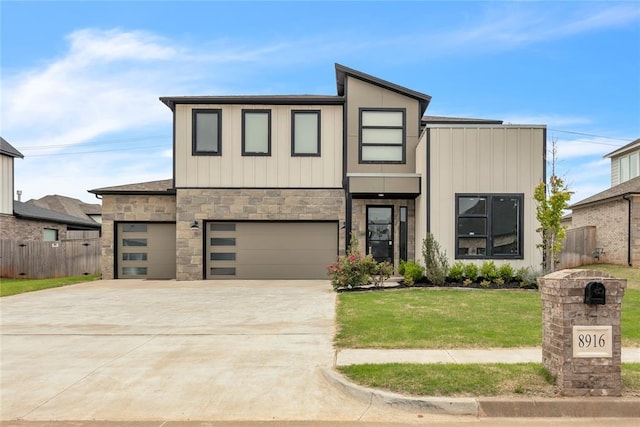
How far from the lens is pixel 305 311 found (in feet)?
33.1

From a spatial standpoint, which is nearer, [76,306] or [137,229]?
[76,306]

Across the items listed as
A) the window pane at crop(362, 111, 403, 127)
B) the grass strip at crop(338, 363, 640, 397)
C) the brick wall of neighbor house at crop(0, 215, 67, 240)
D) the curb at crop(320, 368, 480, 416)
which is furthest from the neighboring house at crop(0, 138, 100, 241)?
the curb at crop(320, 368, 480, 416)

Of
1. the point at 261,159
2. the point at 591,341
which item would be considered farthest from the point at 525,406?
the point at 261,159

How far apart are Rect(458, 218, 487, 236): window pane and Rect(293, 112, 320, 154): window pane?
6118 millimetres

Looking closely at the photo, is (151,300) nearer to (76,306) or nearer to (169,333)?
(76,306)

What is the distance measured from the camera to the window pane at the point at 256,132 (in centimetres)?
1727

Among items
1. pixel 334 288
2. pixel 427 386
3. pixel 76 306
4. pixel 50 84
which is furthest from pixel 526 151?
pixel 50 84

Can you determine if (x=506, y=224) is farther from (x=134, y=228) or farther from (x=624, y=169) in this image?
(x=624, y=169)

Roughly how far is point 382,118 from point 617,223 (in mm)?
12910

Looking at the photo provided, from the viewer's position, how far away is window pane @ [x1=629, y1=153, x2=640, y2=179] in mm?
29889

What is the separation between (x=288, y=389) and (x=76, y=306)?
807cm

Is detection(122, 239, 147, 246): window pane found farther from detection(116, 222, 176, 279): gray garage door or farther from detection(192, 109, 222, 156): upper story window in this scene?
detection(192, 109, 222, 156): upper story window

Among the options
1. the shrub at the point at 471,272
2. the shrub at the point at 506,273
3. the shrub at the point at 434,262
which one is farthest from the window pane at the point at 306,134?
the shrub at the point at 506,273

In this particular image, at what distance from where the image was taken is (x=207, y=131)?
681 inches
